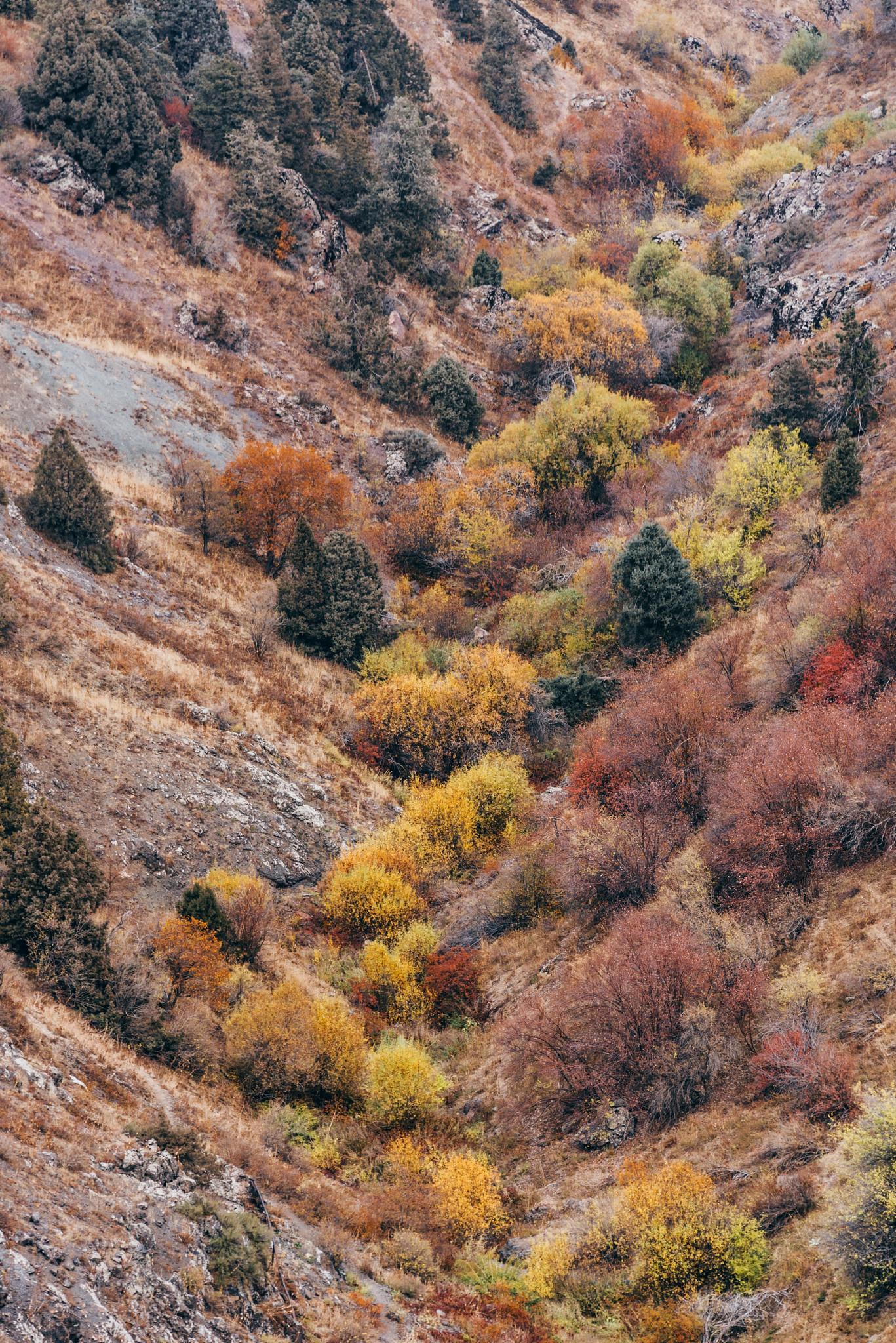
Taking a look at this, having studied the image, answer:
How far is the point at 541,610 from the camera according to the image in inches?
2122

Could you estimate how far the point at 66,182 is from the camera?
2749 inches

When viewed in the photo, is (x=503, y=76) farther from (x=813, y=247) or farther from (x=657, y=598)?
(x=657, y=598)

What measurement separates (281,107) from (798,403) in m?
51.0

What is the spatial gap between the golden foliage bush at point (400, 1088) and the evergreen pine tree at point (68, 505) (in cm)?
2753

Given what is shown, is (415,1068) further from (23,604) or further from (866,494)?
(866,494)

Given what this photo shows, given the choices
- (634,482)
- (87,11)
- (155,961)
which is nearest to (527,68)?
(87,11)

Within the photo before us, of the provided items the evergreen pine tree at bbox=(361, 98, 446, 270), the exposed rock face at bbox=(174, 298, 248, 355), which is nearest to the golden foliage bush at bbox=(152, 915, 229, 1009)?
the exposed rock face at bbox=(174, 298, 248, 355)

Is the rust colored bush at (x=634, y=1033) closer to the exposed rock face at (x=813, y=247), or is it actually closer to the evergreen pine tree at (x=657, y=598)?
the evergreen pine tree at (x=657, y=598)

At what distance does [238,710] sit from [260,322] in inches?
1543

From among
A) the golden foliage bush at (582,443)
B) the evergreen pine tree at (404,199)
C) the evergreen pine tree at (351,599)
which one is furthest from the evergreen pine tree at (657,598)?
the evergreen pine tree at (404,199)

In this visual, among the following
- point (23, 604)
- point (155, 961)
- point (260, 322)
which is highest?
point (260, 322)

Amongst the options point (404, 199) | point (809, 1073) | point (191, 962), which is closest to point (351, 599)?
→ point (191, 962)

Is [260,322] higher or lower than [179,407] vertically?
higher

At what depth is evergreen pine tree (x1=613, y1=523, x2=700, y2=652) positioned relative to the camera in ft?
156
